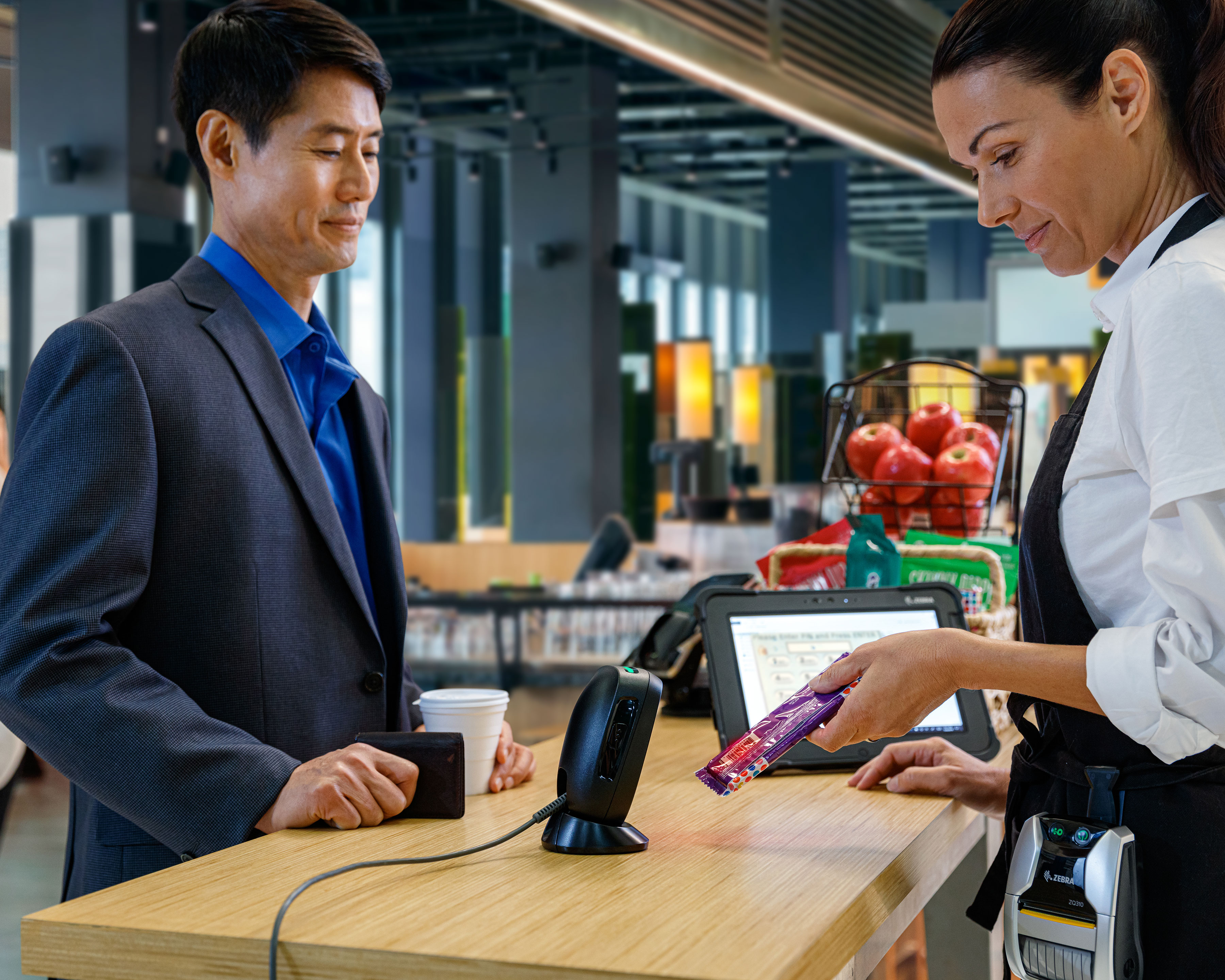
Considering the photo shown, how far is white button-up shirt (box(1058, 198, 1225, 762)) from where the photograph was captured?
1.03m

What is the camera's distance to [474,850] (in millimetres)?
1207

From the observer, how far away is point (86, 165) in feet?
23.8

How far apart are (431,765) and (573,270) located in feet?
32.0

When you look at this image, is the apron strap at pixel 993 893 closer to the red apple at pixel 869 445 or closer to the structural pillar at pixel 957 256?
the red apple at pixel 869 445

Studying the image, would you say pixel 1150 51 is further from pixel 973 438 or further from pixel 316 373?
pixel 973 438

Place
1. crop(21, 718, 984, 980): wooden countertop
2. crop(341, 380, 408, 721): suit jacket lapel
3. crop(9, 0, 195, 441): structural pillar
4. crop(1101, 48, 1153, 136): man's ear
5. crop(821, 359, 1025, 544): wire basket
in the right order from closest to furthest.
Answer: crop(21, 718, 984, 980): wooden countertop < crop(1101, 48, 1153, 136): man's ear < crop(341, 380, 408, 721): suit jacket lapel < crop(821, 359, 1025, 544): wire basket < crop(9, 0, 195, 441): structural pillar

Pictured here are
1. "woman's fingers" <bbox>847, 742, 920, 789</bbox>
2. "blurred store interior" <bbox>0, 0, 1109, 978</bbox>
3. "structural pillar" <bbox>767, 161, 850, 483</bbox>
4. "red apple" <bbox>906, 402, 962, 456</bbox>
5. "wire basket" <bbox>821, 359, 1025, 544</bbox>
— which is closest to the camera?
"woman's fingers" <bbox>847, 742, 920, 789</bbox>

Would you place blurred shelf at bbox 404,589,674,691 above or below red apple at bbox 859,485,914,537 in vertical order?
below

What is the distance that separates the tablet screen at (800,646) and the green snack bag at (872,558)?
0.14 m

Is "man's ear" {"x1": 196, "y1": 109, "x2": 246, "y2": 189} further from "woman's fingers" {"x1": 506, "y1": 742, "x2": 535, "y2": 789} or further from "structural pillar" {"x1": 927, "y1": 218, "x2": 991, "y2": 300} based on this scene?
"structural pillar" {"x1": 927, "y1": 218, "x2": 991, "y2": 300}

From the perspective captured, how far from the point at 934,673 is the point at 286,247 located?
990 mm

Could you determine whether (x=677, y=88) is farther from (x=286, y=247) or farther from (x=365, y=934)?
(x=365, y=934)

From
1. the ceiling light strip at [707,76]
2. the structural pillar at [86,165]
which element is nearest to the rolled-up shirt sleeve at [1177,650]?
the ceiling light strip at [707,76]

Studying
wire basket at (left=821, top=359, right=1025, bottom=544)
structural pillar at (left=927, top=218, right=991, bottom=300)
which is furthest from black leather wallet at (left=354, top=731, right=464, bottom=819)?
structural pillar at (left=927, top=218, right=991, bottom=300)
